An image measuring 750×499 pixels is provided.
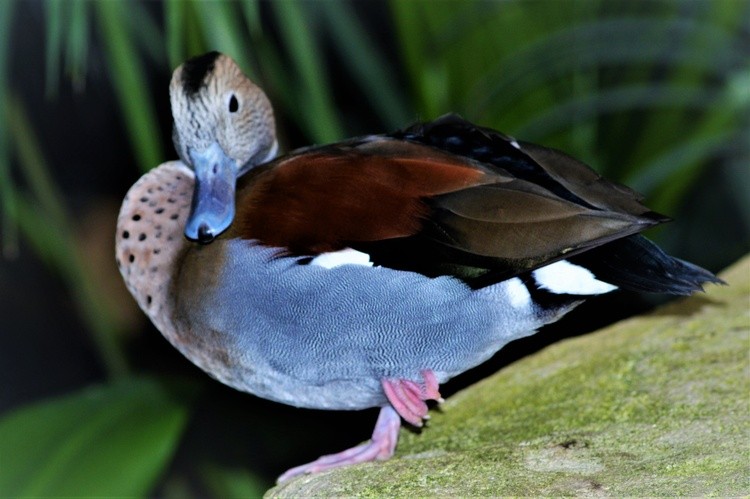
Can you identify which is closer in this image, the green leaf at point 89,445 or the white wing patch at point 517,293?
the white wing patch at point 517,293

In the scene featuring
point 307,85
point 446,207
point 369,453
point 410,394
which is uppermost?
point 307,85

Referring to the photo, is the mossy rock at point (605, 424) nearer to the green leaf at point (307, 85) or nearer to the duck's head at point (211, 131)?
the duck's head at point (211, 131)

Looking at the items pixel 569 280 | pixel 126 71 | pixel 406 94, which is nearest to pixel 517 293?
pixel 569 280

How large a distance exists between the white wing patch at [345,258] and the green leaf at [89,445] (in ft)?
2.39

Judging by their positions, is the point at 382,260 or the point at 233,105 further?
the point at 233,105

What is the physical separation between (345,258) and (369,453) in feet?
1.23

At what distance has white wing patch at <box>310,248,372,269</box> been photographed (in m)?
1.34

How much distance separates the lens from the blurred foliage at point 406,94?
1.92 m

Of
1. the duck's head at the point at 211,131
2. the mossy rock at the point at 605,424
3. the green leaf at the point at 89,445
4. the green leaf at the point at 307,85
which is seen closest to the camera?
the mossy rock at the point at 605,424

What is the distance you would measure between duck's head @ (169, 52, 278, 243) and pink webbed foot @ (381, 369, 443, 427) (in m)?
0.36

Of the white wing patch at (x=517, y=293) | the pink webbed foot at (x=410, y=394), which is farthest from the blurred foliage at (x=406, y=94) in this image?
the white wing patch at (x=517, y=293)

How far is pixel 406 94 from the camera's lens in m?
2.84

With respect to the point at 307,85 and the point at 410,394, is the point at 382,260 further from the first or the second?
the point at 307,85

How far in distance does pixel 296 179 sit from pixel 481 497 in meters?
0.55
